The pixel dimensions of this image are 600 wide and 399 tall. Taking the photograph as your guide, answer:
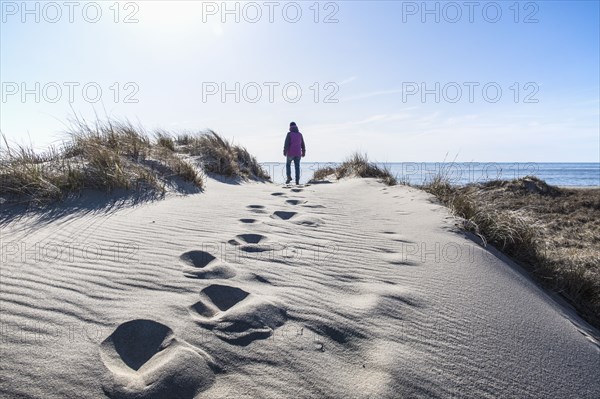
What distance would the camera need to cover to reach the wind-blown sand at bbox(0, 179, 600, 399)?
50.9 inches

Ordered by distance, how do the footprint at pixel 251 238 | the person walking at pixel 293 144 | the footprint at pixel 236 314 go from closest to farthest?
the footprint at pixel 236 314 < the footprint at pixel 251 238 < the person walking at pixel 293 144

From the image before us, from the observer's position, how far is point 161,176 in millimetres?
5285

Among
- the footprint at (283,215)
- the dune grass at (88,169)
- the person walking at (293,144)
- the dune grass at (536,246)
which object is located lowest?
the dune grass at (536,246)

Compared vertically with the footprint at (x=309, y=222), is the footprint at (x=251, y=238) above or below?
below

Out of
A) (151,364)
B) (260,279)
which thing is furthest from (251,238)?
(151,364)

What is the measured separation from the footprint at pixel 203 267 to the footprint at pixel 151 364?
1.82 ft

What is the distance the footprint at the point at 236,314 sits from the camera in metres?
1.53

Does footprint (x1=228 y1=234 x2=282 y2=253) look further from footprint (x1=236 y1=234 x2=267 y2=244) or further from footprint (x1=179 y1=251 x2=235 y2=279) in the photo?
footprint (x1=179 y1=251 x2=235 y2=279)

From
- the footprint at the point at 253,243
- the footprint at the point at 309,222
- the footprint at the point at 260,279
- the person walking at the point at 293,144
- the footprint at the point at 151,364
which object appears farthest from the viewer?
the person walking at the point at 293,144

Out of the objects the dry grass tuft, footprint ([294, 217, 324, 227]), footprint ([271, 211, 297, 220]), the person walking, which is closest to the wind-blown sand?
footprint ([294, 217, 324, 227])

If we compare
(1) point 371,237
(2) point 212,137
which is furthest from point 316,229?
(2) point 212,137

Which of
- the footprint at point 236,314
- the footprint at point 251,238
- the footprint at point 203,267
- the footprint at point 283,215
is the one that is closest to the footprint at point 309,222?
the footprint at point 283,215

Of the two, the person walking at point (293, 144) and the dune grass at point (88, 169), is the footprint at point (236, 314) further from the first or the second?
the person walking at point (293, 144)

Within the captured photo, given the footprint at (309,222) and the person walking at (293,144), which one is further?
the person walking at (293,144)
